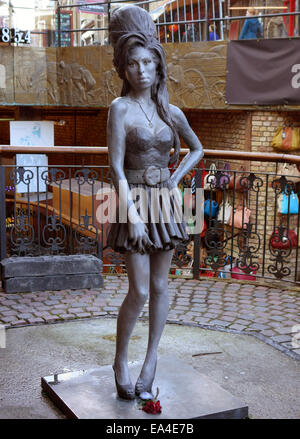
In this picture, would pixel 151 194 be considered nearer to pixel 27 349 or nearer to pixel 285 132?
pixel 27 349

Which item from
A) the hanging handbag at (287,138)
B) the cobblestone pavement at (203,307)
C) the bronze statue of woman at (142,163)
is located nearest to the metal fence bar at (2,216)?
the cobblestone pavement at (203,307)

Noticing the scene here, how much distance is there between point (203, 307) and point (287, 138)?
19.0 ft

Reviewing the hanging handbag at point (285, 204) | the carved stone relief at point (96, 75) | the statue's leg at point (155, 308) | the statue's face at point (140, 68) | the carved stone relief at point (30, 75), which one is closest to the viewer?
the statue's face at point (140, 68)

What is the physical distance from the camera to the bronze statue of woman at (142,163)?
3043 mm

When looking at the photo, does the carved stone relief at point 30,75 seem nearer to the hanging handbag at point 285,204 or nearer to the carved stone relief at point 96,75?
the carved stone relief at point 96,75

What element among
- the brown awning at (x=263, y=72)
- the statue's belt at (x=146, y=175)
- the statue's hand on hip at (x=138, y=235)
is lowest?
the statue's hand on hip at (x=138, y=235)

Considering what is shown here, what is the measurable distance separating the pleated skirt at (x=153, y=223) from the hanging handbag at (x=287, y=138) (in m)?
7.61

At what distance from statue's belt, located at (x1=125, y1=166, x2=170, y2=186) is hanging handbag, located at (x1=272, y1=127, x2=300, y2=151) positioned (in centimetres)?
767

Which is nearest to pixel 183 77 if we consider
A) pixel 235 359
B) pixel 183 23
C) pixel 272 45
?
pixel 183 23

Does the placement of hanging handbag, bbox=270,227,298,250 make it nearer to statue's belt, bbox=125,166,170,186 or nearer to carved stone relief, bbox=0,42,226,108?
statue's belt, bbox=125,166,170,186

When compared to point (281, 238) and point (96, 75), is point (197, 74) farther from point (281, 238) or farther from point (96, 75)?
point (281, 238)

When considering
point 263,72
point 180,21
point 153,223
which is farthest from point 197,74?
point 153,223

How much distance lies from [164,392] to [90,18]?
11352mm

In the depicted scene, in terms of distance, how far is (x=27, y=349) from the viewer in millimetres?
4336
